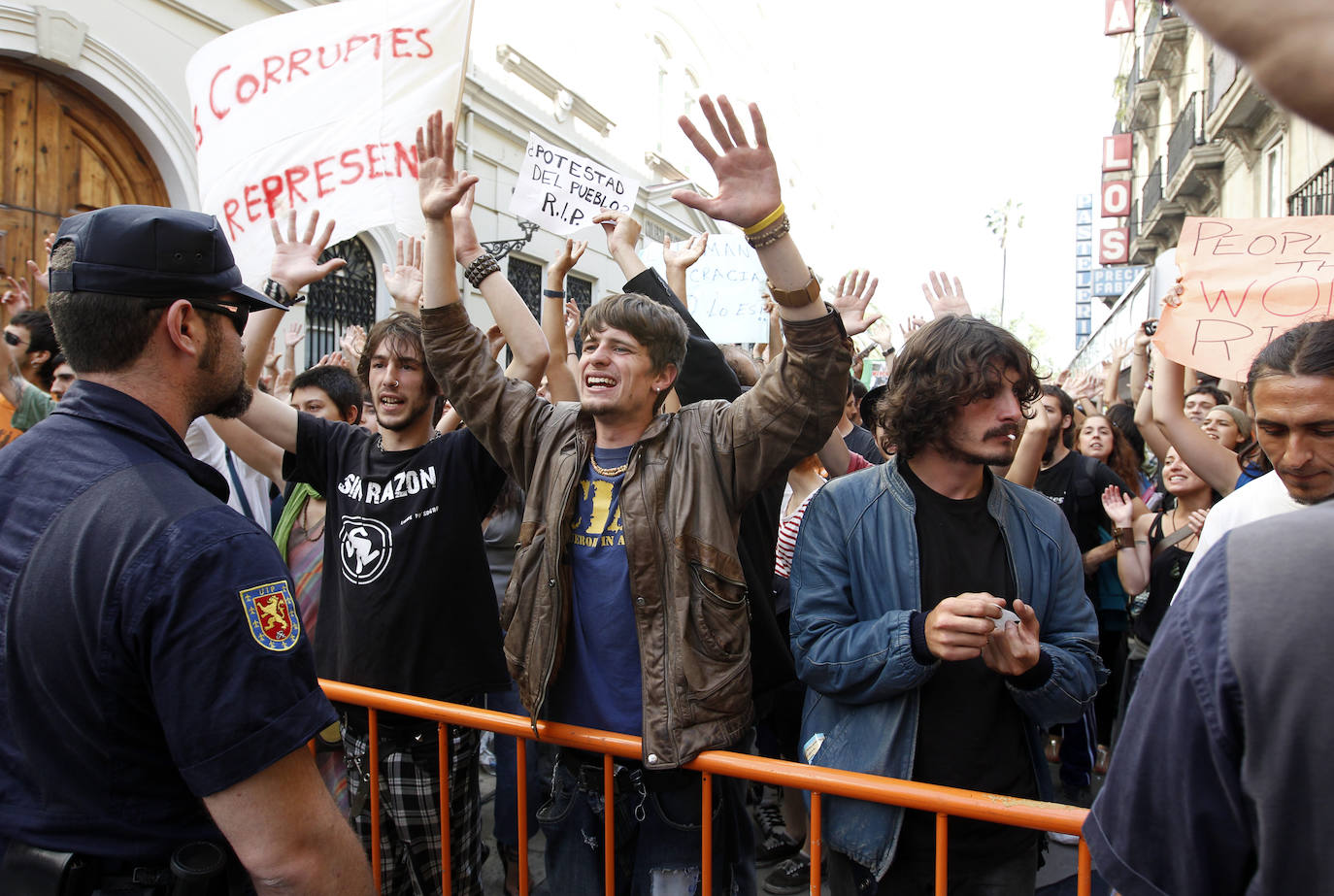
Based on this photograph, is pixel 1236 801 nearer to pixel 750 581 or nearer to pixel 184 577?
pixel 184 577

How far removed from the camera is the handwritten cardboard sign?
330 centimetres

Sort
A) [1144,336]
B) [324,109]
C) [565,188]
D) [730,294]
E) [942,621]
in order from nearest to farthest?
[942,621]
[324,109]
[1144,336]
[565,188]
[730,294]

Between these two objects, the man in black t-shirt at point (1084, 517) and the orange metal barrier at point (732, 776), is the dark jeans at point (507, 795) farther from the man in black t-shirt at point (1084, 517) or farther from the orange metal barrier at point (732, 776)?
the man in black t-shirt at point (1084, 517)

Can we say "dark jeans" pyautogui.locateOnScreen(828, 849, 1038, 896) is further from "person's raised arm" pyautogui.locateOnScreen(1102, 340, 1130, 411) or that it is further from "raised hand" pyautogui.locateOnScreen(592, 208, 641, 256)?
"person's raised arm" pyautogui.locateOnScreen(1102, 340, 1130, 411)

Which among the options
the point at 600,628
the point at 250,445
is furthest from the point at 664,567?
the point at 250,445

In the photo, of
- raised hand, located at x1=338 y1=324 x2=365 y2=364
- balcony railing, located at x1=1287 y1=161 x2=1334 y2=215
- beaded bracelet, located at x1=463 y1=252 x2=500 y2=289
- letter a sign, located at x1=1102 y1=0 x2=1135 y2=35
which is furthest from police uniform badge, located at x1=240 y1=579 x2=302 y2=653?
letter a sign, located at x1=1102 y1=0 x2=1135 y2=35

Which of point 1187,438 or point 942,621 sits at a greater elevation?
point 1187,438

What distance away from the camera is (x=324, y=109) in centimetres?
403

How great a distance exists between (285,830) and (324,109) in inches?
141

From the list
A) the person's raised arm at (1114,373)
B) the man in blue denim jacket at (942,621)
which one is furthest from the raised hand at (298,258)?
the person's raised arm at (1114,373)

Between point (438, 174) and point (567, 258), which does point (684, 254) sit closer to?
point (567, 258)

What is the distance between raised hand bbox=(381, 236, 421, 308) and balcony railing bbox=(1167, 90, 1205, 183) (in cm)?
1983

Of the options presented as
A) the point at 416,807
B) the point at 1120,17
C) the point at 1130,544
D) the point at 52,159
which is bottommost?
the point at 416,807

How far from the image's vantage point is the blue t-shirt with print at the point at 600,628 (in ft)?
7.18
